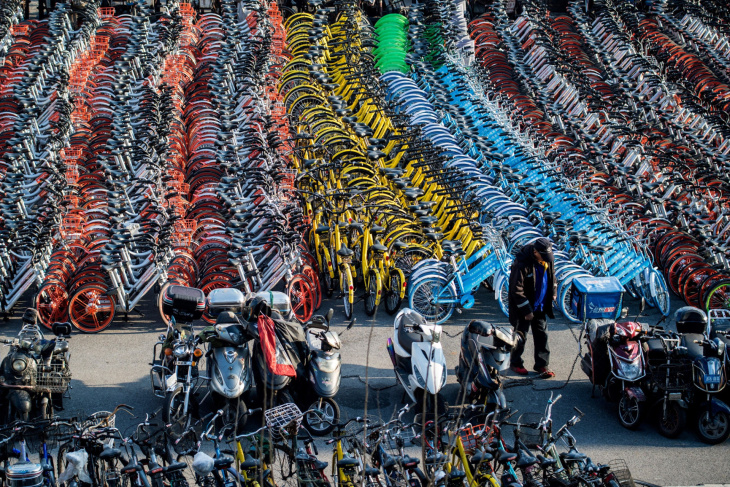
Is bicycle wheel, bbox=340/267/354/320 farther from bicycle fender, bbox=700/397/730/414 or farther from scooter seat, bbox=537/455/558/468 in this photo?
scooter seat, bbox=537/455/558/468

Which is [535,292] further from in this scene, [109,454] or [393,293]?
[109,454]

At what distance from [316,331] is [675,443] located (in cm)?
361

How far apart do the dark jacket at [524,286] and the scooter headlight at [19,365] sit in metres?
4.97

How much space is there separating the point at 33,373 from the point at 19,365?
0.16 m

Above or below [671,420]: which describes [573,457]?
above

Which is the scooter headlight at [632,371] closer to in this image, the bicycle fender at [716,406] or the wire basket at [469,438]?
the bicycle fender at [716,406]

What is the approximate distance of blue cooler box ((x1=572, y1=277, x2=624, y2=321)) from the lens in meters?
10.9

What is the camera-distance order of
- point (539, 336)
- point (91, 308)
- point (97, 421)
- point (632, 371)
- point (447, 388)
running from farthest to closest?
1. point (91, 308)
2. point (539, 336)
3. point (447, 388)
4. point (632, 371)
5. point (97, 421)

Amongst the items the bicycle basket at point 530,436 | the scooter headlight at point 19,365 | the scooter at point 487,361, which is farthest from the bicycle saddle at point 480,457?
the scooter headlight at point 19,365

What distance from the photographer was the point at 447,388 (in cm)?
978

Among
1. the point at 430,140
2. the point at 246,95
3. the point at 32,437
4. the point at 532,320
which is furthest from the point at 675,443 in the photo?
the point at 246,95

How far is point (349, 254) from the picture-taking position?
10.9m

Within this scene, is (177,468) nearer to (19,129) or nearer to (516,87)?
(19,129)

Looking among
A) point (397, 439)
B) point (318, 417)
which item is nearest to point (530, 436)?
point (397, 439)
